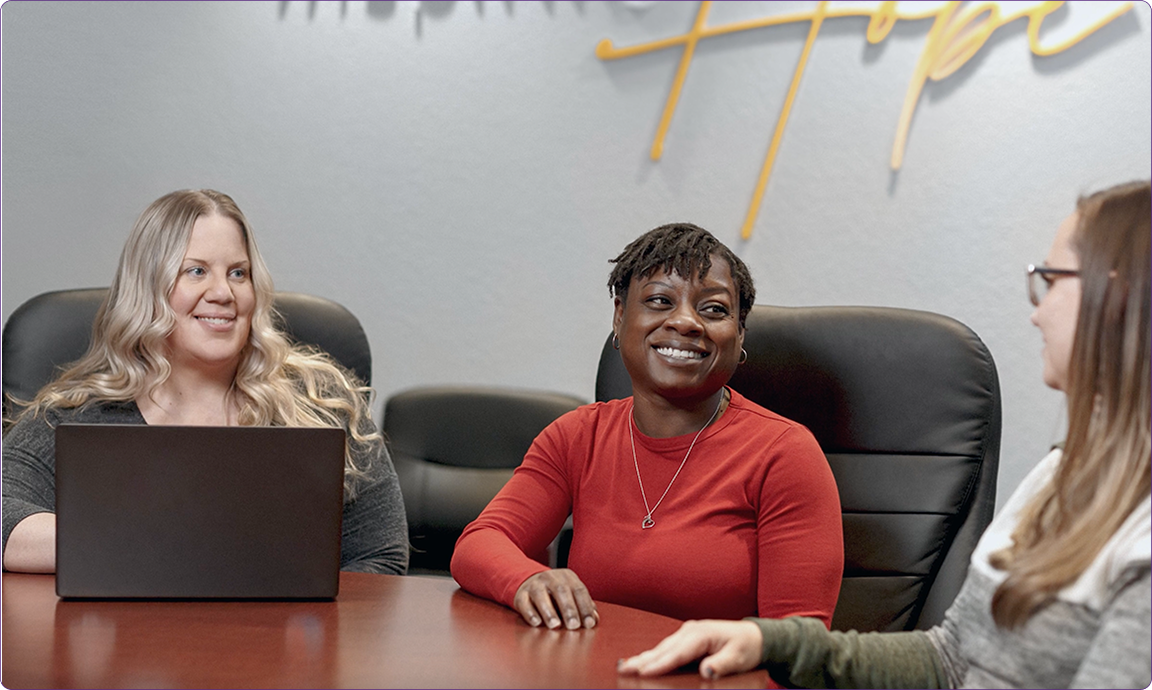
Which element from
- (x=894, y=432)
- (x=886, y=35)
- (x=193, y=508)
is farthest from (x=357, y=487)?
(x=886, y=35)

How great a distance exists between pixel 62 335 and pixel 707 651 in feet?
5.34

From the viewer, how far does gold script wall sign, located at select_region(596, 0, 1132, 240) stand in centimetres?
277

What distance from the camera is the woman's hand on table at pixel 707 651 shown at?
1103 mm

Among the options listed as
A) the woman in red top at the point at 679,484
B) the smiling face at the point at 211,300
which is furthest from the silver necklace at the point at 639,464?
the smiling face at the point at 211,300

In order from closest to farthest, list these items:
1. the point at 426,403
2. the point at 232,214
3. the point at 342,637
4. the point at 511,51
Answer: the point at 342,637
the point at 232,214
the point at 426,403
the point at 511,51

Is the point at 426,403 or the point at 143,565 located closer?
the point at 143,565

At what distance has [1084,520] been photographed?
0.98 meters

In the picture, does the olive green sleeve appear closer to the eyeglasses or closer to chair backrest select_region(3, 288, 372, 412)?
the eyeglasses

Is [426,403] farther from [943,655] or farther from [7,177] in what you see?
[943,655]

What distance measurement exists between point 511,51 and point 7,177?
1409 millimetres

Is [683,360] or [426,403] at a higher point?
[683,360]

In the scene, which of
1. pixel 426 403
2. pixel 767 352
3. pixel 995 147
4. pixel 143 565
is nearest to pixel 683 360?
pixel 767 352

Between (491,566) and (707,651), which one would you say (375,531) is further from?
(707,651)

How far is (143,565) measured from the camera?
51.6 inches
